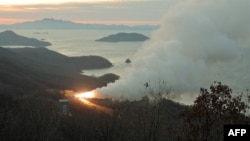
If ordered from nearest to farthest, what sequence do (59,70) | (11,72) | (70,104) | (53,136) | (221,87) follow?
(221,87)
(53,136)
(70,104)
(11,72)
(59,70)

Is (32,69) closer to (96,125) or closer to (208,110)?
(96,125)

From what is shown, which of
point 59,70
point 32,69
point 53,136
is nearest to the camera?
point 53,136

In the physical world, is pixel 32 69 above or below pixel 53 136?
above

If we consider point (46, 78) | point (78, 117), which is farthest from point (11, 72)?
point (78, 117)

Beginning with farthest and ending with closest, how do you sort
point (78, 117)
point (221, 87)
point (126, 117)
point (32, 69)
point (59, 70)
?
1. point (59, 70)
2. point (32, 69)
3. point (78, 117)
4. point (126, 117)
5. point (221, 87)

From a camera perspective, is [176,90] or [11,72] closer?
[176,90]

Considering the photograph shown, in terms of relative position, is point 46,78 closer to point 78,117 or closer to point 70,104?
point 70,104

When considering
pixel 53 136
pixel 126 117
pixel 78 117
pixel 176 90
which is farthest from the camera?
pixel 176 90

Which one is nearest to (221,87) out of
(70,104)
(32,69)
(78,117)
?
(78,117)

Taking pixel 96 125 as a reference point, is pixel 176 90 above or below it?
above
